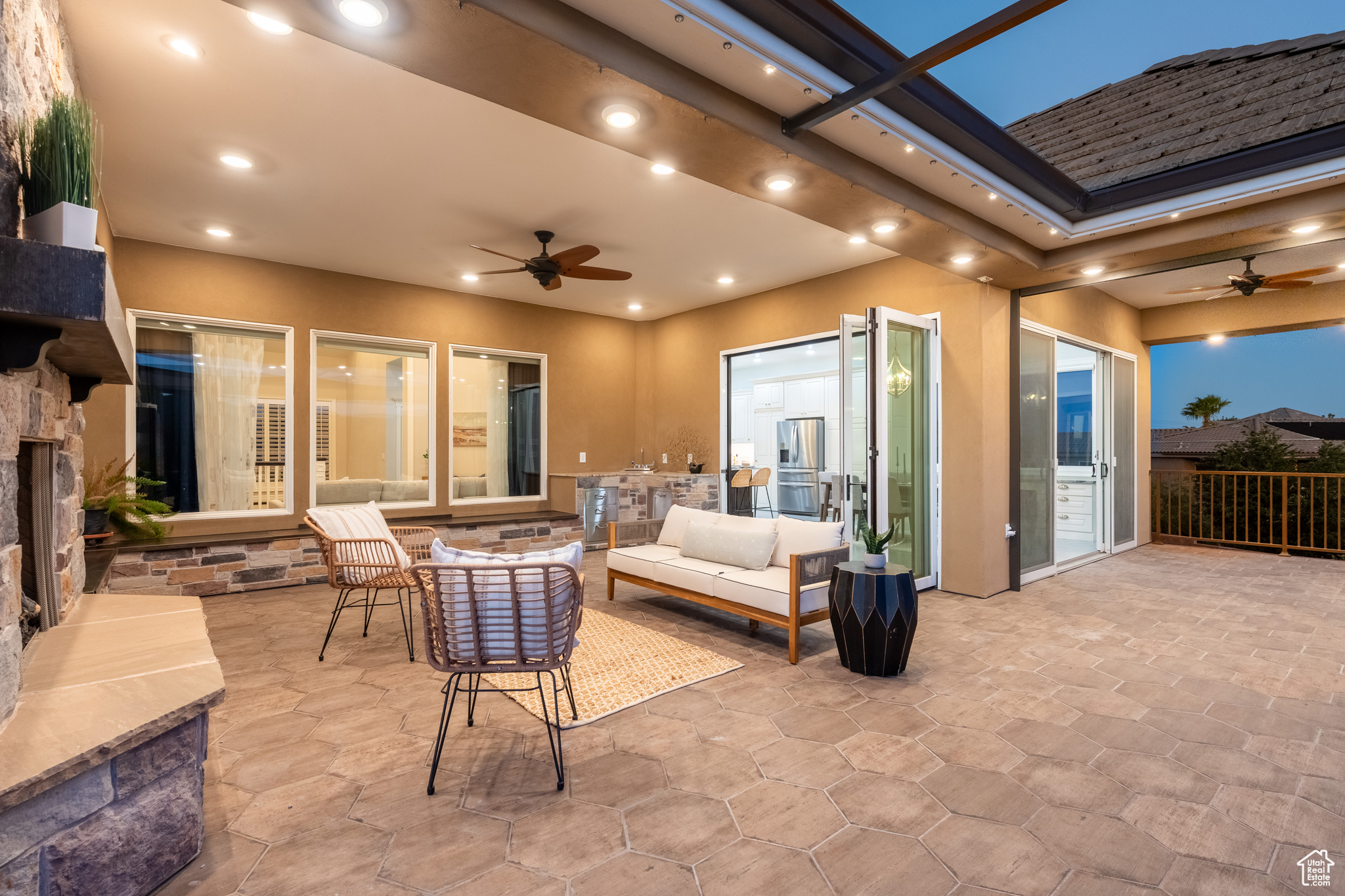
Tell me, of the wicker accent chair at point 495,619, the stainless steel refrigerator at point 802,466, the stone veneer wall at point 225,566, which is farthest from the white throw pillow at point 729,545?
the stainless steel refrigerator at point 802,466

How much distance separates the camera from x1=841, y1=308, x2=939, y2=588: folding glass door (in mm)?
4633

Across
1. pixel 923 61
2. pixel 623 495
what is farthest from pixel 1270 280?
pixel 623 495

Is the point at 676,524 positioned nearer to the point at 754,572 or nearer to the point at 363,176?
the point at 754,572

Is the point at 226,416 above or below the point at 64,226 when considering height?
below

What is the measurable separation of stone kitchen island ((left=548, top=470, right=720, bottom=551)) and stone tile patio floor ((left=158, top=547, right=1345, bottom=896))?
135 inches

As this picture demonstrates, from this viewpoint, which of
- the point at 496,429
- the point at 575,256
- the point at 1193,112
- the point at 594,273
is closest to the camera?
the point at 1193,112

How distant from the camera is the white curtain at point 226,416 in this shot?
18.6ft

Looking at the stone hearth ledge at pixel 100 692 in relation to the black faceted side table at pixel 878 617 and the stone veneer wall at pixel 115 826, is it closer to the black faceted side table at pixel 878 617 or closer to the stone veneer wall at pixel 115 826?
the stone veneer wall at pixel 115 826

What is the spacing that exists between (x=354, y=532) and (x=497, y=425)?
11.8ft

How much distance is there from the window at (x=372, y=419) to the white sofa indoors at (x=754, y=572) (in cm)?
293

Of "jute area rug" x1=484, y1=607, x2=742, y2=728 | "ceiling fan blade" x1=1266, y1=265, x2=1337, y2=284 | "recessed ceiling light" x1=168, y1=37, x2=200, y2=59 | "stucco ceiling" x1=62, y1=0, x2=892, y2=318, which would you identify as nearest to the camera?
"recessed ceiling light" x1=168, y1=37, x2=200, y2=59

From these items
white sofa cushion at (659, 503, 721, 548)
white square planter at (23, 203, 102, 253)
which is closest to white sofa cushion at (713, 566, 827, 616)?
white sofa cushion at (659, 503, 721, 548)

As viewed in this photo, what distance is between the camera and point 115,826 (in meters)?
1.63

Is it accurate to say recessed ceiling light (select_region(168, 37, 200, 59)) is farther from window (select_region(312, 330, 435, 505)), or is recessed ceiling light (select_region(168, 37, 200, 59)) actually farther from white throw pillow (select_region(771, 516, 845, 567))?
white throw pillow (select_region(771, 516, 845, 567))
